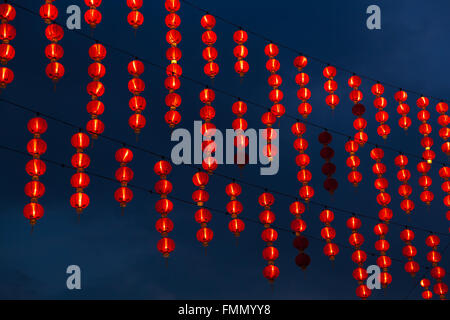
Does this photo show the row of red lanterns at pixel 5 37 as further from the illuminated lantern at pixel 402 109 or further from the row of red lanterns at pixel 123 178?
the illuminated lantern at pixel 402 109

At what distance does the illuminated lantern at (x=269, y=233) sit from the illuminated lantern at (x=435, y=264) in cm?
449

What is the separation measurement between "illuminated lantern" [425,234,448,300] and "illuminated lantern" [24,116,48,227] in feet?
30.7

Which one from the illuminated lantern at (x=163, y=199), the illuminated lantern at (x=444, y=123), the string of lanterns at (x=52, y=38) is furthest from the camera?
the illuminated lantern at (x=444, y=123)

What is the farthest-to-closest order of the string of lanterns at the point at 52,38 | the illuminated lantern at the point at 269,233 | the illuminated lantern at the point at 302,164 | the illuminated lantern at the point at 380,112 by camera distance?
the illuminated lantern at the point at 380,112 < the illuminated lantern at the point at 302,164 < the illuminated lantern at the point at 269,233 < the string of lanterns at the point at 52,38

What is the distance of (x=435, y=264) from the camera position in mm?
16875

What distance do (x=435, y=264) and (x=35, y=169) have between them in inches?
390

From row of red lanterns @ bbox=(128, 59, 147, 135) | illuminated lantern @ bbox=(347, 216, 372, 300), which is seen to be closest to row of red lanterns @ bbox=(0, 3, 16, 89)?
row of red lanterns @ bbox=(128, 59, 147, 135)

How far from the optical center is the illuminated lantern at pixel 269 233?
556 inches

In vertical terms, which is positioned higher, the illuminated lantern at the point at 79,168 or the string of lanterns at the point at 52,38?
the string of lanterns at the point at 52,38

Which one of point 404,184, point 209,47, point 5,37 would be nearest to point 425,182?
point 404,184

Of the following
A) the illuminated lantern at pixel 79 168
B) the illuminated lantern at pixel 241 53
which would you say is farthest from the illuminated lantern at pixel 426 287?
the illuminated lantern at pixel 79 168

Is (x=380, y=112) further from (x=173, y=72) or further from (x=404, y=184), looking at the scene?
(x=173, y=72)

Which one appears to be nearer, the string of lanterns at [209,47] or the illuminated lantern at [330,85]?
the string of lanterns at [209,47]
